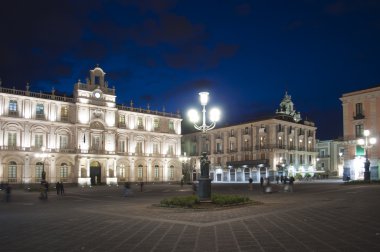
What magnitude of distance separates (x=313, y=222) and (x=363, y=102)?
4624 centimetres

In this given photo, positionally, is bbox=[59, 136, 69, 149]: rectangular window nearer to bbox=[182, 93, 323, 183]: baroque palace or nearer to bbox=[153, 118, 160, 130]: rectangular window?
bbox=[153, 118, 160, 130]: rectangular window

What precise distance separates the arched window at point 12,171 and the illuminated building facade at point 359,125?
47901mm

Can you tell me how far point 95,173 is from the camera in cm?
6831

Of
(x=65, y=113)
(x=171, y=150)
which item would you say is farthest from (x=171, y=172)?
(x=65, y=113)

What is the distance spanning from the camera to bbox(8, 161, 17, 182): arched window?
2277 inches

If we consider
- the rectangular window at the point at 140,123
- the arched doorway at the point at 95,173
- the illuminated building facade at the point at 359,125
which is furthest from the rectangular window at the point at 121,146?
the illuminated building facade at the point at 359,125

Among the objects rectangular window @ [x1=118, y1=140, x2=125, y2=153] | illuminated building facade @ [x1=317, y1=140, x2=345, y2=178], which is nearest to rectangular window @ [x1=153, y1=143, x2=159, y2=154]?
rectangular window @ [x1=118, y1=140, x2=125, y2=153]

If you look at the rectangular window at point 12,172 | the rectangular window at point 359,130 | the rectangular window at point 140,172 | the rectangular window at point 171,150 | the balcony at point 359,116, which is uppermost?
the balcony at point 359,116

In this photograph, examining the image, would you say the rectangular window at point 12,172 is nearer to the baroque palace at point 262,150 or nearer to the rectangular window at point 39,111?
the rectangular window at point 39,111

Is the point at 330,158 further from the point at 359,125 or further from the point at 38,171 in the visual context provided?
the point at 38,171

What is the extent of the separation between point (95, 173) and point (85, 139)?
636cm

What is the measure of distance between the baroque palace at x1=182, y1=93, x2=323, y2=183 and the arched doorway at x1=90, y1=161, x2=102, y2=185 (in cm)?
2062

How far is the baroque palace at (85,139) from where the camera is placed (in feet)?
194

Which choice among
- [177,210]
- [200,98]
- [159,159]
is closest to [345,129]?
[159,159]
